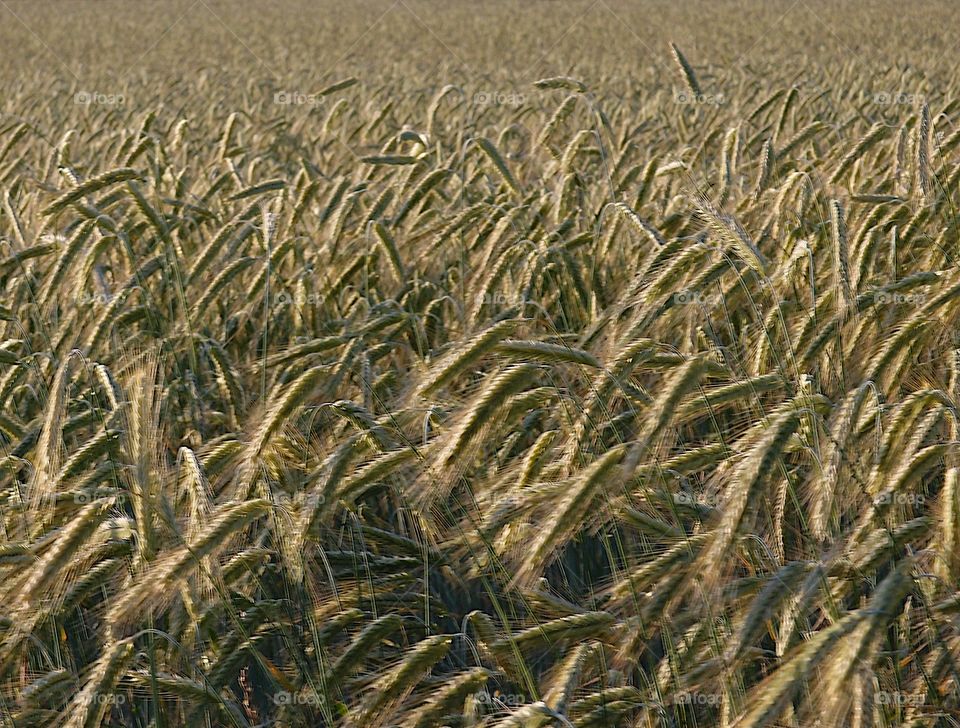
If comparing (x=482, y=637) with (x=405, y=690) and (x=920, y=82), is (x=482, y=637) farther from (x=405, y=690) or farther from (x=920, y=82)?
(x=920, y=82)

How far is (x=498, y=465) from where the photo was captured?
2.45m

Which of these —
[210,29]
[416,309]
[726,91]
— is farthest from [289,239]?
[210,29]

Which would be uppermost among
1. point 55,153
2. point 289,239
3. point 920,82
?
point 55,153

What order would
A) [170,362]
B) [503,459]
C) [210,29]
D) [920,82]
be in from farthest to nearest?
1. [210,29]
2. [920,82]
3. [170,362]
4. [503,459]

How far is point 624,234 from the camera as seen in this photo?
3783mm

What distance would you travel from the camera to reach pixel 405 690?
5.45 ft

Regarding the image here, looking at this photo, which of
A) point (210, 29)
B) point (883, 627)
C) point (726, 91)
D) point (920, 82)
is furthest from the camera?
point (210, 29)

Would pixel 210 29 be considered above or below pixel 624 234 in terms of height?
above

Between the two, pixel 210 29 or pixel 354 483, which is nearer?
pixel 354 483

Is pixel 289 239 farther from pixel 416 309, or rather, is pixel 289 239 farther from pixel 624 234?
pixel 624 234

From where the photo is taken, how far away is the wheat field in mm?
1657

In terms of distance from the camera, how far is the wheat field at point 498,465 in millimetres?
1657

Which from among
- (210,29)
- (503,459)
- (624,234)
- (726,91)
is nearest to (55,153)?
(624,234)

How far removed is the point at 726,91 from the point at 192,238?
7.59m
